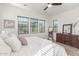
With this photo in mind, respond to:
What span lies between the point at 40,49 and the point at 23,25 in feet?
1.11

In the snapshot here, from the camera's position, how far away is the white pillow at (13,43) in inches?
42.0

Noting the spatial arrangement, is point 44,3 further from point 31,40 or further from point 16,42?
point 16,42

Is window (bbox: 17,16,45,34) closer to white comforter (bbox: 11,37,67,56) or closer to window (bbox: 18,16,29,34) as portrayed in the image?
window (bbox: 18,16,29,34)

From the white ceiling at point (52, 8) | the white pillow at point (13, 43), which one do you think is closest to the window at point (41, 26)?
the white ceiling at point (52, 8)

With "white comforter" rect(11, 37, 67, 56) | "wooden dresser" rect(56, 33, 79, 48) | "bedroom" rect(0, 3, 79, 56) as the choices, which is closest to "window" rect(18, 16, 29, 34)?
"bedroom" rect(0, 3, 79, 56)

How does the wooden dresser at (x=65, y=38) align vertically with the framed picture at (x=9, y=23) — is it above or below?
below

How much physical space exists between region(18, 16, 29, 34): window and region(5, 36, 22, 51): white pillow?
0.57 ft

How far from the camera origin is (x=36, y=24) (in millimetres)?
1008

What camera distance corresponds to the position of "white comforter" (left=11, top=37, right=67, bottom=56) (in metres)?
0.85

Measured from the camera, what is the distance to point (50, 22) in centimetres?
101

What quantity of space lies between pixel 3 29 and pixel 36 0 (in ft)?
1.56

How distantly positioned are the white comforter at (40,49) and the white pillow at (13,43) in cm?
7

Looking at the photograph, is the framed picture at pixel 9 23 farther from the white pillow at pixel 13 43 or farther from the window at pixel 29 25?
the white pillow at pixel 13 43

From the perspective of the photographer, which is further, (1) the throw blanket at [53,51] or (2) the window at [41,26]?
(2) the window at [41,26]
